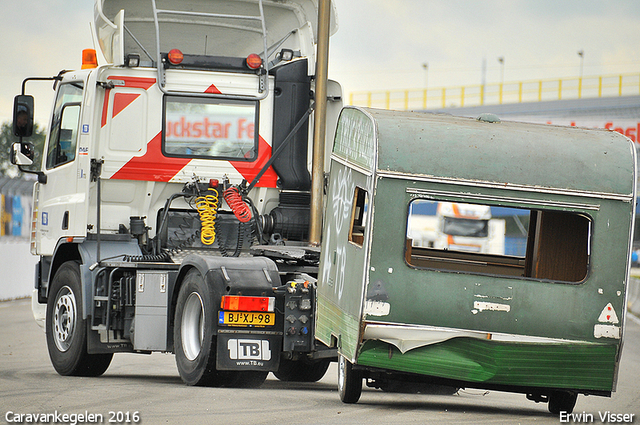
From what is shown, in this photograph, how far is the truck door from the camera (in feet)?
38.8

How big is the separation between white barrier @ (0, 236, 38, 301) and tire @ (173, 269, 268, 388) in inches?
598

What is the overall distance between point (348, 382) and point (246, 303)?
4.16ft

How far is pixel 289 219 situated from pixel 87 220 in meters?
2.13

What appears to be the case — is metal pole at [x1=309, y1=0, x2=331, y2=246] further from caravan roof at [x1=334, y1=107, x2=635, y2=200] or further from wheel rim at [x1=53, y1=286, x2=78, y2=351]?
caravan roof at [x1=334, y1=107, x2=635, y2=200]

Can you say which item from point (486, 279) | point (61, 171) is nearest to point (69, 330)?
point (61, 171)

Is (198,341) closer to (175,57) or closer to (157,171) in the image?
(157,171)

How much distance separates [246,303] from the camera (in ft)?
32.2

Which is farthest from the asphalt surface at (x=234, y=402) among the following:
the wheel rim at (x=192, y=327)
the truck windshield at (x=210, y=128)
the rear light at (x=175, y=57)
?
the rear light at (x=175, y=57)

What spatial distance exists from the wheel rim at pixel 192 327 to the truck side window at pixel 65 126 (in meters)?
2.54

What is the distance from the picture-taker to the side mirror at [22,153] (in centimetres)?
1235

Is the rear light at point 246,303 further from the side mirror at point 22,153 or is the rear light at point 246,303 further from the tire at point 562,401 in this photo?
the side mirror at point 22,153

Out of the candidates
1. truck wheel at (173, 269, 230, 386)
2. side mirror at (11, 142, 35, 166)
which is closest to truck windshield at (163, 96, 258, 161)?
truck wheel at (173, 269, 230, 386)

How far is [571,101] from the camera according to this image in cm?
5316

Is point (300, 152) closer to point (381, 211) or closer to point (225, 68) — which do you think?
point (225, 68)
